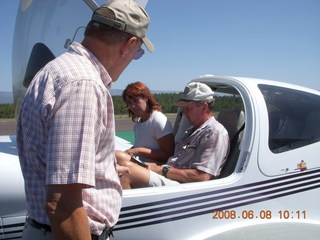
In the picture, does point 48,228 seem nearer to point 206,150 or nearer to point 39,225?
point 39,225

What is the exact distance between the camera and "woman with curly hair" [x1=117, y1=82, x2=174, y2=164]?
2943mm

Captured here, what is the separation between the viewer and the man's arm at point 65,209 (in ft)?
2.77

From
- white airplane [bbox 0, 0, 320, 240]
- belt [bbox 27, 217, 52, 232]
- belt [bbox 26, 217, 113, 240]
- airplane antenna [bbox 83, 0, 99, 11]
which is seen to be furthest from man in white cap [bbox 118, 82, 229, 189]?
airplane antenna [bbox 83, 0, 99, 11]

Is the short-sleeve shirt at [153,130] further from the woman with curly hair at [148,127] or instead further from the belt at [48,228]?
the belt at [48,228]

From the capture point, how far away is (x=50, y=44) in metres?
2.04

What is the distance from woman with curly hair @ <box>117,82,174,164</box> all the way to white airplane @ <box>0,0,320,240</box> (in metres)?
0.75

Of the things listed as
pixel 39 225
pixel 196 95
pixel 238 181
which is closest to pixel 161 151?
pixel 196 95

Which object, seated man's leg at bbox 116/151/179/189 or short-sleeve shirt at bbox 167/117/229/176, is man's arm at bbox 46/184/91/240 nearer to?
seated man's leg at bbox 116/151/179/189

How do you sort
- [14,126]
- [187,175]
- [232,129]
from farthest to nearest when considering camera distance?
[14,126] → [232,129] → [187,175]

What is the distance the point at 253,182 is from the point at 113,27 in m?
1.42

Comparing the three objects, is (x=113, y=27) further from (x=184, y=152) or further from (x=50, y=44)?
(x=184, y=152)

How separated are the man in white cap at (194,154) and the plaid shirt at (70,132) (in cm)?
91

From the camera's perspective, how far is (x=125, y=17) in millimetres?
992

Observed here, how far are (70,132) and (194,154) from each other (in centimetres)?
167
